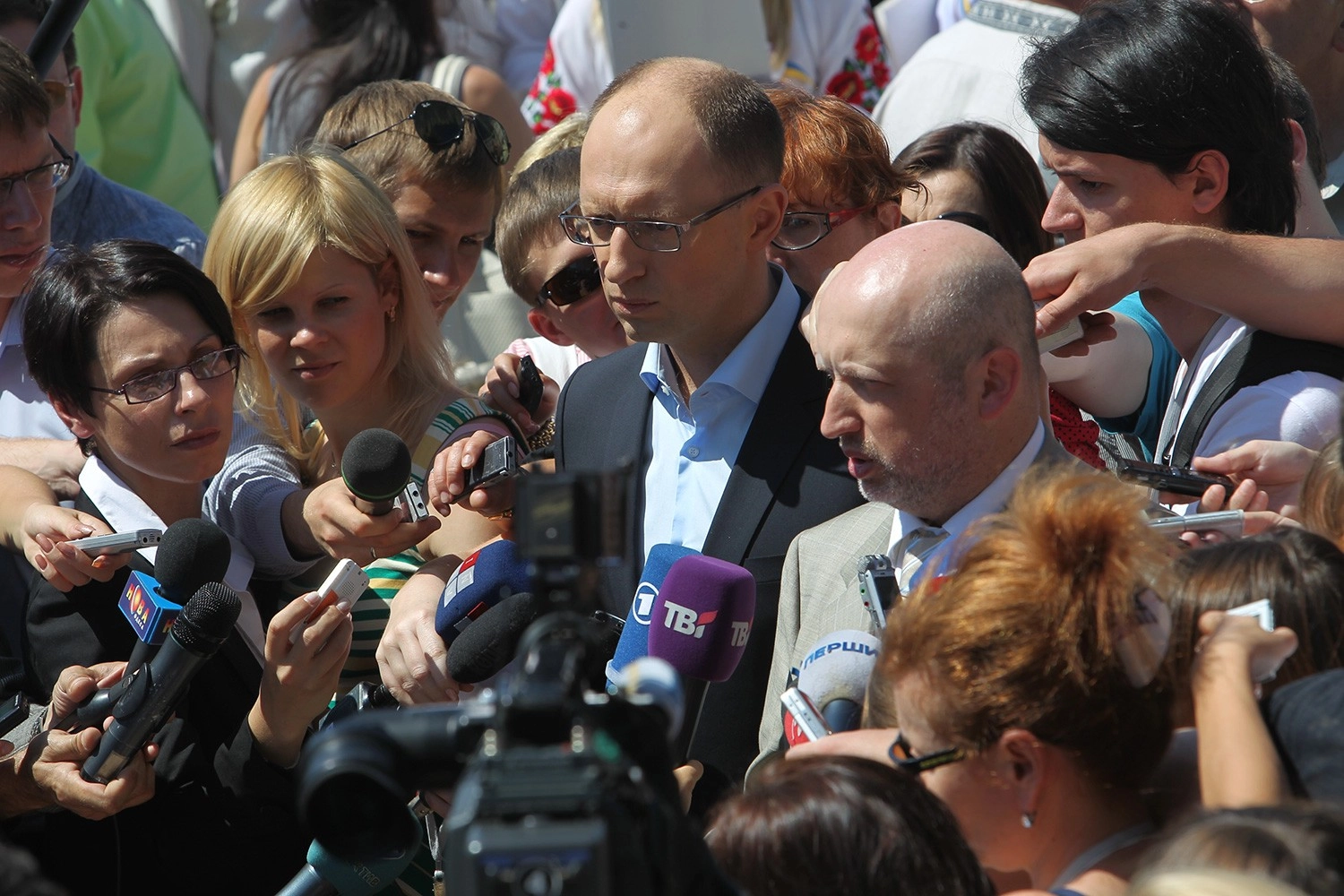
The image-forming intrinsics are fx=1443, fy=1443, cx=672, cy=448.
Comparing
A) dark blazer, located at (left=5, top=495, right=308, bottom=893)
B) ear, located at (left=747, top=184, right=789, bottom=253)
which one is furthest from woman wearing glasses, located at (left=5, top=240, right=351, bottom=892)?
ear, located at (left=747, top=184, right=789, bottom=253)

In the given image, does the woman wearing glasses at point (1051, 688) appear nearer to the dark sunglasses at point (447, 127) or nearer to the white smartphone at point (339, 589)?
the white smartphone at point (339, 589)

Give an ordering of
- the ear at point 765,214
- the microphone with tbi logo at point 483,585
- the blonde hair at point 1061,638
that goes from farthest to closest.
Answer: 1. the ear at point 765,214
2. the microphone with tbi logo at point 483,585
3. the blonde hair at point 1061,638

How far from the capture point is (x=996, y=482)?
2.96m

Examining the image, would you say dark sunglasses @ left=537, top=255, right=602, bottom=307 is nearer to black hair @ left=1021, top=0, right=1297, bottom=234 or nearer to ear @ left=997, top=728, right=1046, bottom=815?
black hair @ left=1021, top=0, right=1297, bottom=234

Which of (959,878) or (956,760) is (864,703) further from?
(959,878)

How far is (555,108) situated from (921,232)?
341 cm

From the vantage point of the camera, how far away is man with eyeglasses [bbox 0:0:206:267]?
16.1 feet

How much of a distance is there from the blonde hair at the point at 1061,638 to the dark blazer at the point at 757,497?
1.11m

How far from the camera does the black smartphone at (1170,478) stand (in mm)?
2840

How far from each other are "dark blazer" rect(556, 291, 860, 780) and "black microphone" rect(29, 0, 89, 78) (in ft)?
6.66

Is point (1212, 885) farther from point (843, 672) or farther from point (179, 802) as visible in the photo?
point (179, 802)

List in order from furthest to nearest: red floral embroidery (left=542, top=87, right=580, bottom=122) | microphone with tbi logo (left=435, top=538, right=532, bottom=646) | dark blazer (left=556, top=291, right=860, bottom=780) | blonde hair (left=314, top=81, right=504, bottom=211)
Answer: red floral embroidery (left=542, top=87, right=580, bottom=122) → blonde hair (left=314, top=81, right=504, bottom=211) → dark blazer (left=556, top=291, right=860, bottom=780) → microphone with tbi logo (left=435, top=538, right=532, bottom=646)

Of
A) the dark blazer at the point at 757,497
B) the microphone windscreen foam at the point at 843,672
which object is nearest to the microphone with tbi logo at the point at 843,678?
the microphone windscreen foam at the point at 843,672

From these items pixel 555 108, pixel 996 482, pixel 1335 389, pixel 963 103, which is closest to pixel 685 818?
pixel 996 482
